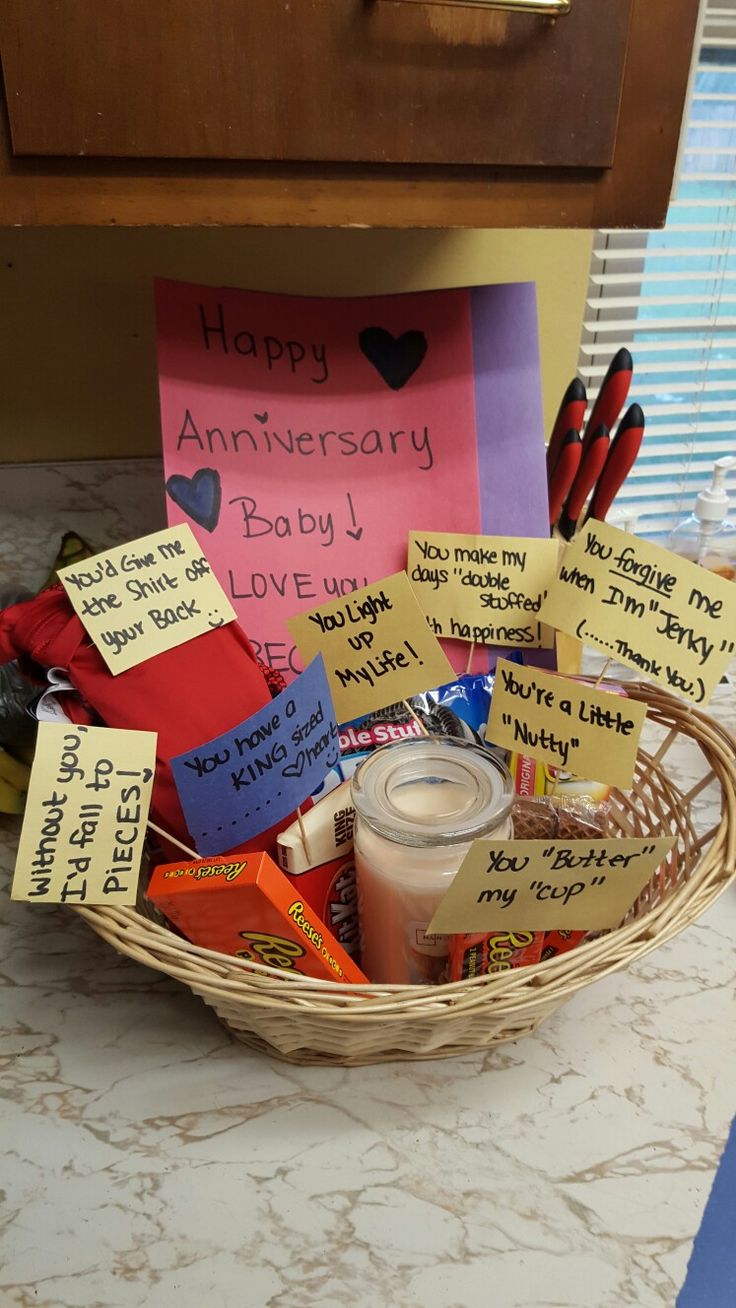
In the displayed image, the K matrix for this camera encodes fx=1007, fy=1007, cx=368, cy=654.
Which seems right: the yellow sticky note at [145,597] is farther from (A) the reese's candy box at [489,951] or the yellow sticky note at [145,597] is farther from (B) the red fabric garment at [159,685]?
(A) the reese's candy box at [489,951]

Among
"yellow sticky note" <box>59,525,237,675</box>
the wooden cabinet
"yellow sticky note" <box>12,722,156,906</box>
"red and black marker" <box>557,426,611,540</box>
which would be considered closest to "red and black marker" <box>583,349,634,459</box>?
"red and black marker" <box>557,426,611,540</box>

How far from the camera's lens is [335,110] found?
52cm

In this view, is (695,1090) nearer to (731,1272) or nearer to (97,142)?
(731,1272)

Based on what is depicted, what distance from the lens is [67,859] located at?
0.57m

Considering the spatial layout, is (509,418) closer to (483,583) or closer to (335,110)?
(483,583)

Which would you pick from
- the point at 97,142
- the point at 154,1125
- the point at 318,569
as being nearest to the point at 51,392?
the point at 318,569

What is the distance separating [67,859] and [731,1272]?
419mm

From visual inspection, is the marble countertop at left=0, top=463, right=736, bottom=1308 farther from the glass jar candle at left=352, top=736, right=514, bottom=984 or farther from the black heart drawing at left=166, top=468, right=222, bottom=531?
the black heart drawing at left=166, top=468, right=222, bottom=531

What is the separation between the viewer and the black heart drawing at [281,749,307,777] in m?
0.61

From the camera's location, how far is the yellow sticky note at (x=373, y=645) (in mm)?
700

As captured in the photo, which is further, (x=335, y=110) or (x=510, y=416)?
(x=510, y=416)

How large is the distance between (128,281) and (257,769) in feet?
1.56

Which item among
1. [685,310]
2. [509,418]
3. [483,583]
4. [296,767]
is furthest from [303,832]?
[685,310]

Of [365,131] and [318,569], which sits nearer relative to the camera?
[365,131]
